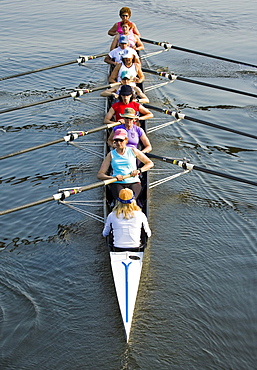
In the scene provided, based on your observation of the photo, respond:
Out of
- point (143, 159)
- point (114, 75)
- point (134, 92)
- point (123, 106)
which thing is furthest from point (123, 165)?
point (114, 75)

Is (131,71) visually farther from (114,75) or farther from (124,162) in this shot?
(124,162)

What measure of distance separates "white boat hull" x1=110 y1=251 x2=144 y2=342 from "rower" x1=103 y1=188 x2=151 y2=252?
0.16 metres

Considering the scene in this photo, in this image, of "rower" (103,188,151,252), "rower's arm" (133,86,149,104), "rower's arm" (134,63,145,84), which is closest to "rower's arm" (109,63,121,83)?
"rower's arm" (134,63,145,84)

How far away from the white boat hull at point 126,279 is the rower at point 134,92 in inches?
190

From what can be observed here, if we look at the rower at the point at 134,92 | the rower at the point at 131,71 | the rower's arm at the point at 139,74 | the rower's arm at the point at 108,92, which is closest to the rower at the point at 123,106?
the rower at the point at 134,92

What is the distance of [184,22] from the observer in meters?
23.9

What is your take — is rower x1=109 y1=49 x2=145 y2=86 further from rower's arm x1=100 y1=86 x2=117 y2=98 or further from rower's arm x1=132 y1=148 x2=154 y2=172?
rower's arm x1=132 y1=148 x2=154 y2=172

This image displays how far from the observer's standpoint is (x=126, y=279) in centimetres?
733

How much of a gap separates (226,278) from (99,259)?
214 cm

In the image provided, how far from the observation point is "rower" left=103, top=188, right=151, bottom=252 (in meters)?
7.68

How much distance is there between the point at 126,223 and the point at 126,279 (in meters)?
0.87

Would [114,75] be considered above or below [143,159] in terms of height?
above

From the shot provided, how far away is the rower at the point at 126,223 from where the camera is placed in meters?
7.68

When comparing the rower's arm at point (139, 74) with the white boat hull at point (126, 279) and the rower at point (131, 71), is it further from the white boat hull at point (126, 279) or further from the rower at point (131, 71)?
the white boat hull at point (126, 279)
